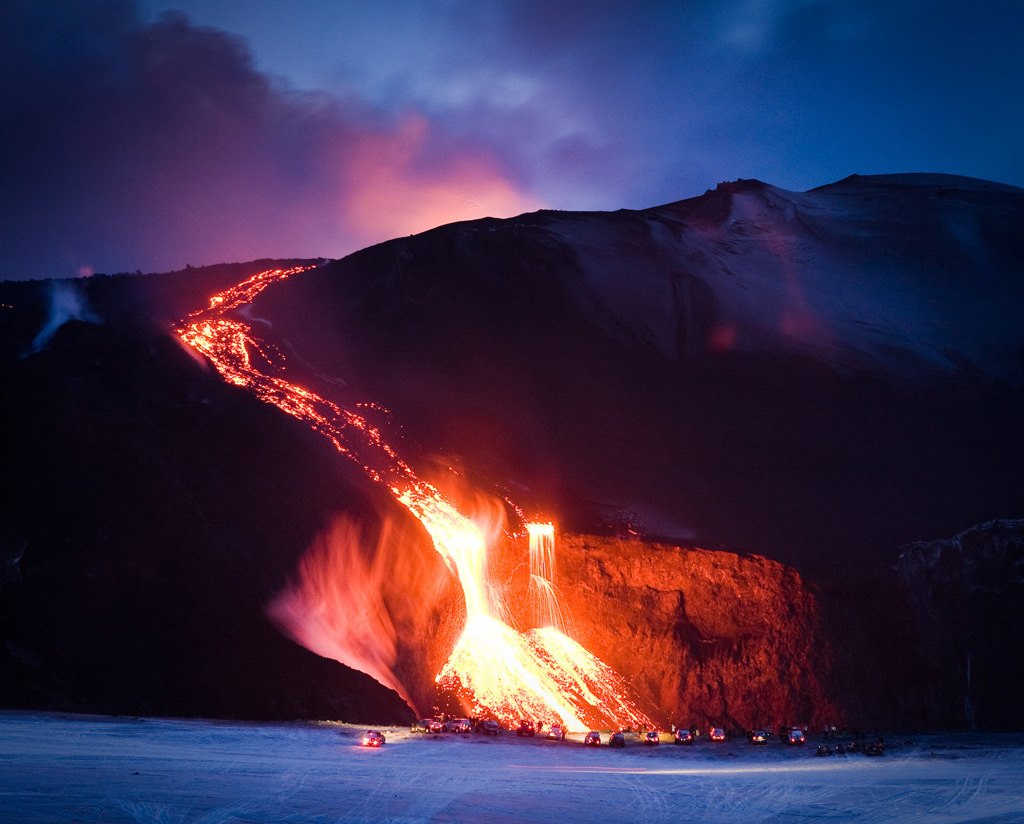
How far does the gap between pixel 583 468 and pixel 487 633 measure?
11.2m

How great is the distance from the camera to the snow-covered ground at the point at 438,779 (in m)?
16.1

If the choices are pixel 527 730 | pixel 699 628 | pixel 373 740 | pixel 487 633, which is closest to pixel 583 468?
pixel 487 633

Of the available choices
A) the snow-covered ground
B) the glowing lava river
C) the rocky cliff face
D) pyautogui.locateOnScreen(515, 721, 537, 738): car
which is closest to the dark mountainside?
the rocky cliff face

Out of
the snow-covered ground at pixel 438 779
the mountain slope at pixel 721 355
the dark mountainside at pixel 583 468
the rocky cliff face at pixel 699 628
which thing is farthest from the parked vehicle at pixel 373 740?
the mountain slope at pixel 721 355

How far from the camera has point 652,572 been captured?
34750 millimetres

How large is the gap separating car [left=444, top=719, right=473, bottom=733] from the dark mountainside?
6.74 feet

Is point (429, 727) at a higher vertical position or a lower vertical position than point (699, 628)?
lower

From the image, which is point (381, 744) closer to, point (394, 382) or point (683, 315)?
point (394, 382)

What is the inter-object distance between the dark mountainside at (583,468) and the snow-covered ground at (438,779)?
12.4 feet

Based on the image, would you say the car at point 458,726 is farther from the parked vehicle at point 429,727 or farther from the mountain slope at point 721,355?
the mountain slope at point 721,355

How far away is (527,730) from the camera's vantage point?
30.0 meters

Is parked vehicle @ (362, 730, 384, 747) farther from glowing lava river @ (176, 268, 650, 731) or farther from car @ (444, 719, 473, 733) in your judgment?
glowing lava river @ (176, 268, 650, 731)

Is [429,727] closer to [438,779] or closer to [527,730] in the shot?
[527,730]

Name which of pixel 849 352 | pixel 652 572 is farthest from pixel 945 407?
pixel 652 572
